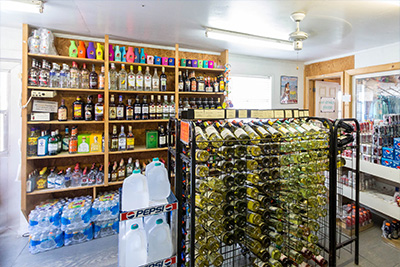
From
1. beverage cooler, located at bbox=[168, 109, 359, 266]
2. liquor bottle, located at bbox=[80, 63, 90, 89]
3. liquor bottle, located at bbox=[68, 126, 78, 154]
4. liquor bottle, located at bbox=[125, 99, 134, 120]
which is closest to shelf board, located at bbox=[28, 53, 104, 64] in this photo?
liquor bottle, located at bbox=[80, 63, 90, 89]

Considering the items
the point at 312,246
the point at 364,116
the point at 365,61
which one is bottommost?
the point at 312,246

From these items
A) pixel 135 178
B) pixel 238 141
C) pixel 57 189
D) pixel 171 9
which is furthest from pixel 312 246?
pixel 57 189

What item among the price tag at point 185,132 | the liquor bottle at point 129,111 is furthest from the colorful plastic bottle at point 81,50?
the price tag at point 185,132

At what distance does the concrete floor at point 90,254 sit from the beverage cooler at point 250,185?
54 centimetres

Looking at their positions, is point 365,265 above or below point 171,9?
below

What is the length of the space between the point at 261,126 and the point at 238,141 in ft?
1.27

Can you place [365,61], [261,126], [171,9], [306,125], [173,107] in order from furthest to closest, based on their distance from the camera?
[365,61] → [173,107] → [171,9] → [306,125] → [261,126]

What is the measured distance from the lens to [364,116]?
3.77 meters

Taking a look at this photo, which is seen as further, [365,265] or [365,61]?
[365,61]

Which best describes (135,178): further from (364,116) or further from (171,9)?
(364,116)

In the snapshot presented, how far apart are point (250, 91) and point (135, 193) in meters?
3.27

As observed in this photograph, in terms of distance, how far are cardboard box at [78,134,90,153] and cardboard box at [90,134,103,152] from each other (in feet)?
0.16

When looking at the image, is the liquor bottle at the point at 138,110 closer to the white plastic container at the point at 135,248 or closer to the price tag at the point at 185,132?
the price tag at the point at 185,132

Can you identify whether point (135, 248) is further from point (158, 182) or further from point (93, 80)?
point (93, 80)
